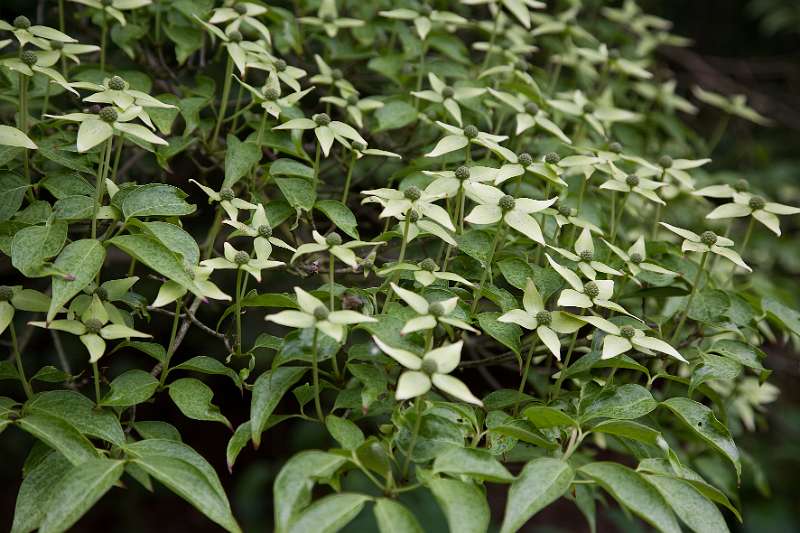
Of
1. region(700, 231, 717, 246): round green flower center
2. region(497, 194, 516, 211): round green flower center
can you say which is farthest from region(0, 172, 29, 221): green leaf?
region(700, 231, 717, 246): round green flower center

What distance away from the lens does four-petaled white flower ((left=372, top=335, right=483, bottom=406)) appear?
950 mm

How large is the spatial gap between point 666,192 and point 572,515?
264 cm

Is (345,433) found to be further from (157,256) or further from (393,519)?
(157,256)

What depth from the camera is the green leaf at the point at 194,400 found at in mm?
1163

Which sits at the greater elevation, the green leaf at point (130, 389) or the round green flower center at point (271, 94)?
the round green flower center at point (271, 94)

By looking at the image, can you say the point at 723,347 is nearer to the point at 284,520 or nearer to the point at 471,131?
the point at 471,131

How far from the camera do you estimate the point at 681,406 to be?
118cm

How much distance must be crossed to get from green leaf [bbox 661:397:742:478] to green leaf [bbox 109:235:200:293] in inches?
27.9

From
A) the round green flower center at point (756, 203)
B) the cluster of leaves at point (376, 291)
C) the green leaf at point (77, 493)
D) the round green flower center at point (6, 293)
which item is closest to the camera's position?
the green leaf at point (77, 493)

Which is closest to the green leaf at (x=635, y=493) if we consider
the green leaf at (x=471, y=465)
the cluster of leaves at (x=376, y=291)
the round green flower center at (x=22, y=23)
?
the cluster of leaves at (x=376, y=291)

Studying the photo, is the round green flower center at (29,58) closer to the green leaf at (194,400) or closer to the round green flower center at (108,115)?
the round green flower center at (108,115)

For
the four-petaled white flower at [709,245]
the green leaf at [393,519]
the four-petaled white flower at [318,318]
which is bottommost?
the green leaf at [393,519]

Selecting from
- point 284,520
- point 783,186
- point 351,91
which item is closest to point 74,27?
point 351,91

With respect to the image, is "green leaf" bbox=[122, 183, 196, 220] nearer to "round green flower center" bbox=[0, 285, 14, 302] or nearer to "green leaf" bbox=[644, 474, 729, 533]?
"round green flower center" bbox=[0, 285, 14, 302]
